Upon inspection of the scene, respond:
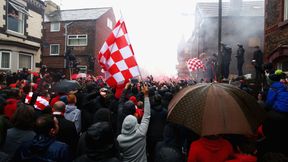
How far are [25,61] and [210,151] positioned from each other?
18.8 metres

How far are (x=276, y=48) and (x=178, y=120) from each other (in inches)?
356

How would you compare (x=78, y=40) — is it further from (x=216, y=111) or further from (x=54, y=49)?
(x=216, y=111)

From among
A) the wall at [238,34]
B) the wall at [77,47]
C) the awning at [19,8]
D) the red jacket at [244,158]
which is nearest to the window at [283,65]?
the red jacket at [244,158]

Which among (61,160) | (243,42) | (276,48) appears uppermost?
(243,42)

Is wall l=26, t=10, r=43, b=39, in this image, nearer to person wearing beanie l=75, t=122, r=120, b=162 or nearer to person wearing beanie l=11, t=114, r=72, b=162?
person wearing beanie l=11, t=114, r=72, b=162

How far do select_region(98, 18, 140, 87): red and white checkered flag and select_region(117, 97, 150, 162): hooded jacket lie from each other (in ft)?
4.83

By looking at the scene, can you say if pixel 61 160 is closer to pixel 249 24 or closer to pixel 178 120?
pixel 178 120

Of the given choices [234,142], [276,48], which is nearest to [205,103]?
[234,142]

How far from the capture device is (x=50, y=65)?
105 ft

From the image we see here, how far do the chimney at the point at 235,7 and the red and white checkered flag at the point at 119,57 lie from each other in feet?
76.6

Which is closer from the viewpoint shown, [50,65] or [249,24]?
[249,24]

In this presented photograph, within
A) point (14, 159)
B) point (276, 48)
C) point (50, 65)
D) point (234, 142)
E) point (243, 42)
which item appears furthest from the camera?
point (50, 65)

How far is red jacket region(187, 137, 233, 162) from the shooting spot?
8.47 feet

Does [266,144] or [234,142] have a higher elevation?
[234,142]
